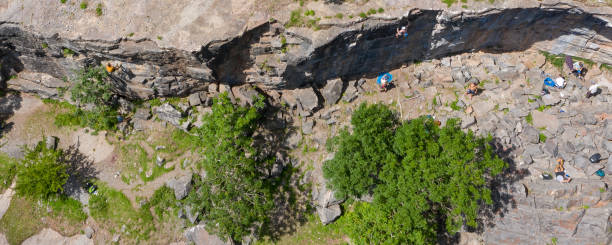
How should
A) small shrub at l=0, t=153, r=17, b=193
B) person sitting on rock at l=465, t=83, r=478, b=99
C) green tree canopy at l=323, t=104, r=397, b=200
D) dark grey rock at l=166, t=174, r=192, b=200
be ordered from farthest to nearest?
1. small shrub at l=0, t=153, r=17, b=193
2. dark grey rock at l=166, t=174, r=192, b=200
3. person sitting on rock at l=465, t=83, r=478, b=99
4. green tree canopy at l=323, t=104, r=397, b=200

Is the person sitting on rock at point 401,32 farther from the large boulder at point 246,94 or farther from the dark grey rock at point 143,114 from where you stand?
the dark grey rock at point 143,114

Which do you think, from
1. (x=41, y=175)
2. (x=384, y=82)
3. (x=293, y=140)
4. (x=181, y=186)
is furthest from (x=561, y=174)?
(x=41, y=175)

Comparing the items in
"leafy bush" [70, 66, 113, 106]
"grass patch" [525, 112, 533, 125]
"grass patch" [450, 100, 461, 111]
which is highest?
"leafy bush" [70, 66, 113, 106]

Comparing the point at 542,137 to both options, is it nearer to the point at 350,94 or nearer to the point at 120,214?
the point at 350,94

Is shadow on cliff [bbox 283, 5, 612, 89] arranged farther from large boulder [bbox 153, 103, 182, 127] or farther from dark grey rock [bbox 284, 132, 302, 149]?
large boulder [bbox 153, 103, 182, 127]

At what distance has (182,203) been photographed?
24.7 m

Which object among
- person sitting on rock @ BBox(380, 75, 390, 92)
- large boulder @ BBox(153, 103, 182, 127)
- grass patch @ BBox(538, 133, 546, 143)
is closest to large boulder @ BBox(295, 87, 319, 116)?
person sitting on rock @ BBox(380, 75, 390, 92)

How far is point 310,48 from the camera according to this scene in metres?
20.8

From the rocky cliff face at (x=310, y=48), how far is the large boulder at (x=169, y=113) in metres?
1.19

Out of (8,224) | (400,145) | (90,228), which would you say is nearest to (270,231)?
(400,145)

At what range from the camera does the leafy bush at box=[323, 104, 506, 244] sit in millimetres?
18594

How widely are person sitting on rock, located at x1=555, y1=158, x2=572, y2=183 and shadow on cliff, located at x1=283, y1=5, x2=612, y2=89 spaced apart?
896 cm

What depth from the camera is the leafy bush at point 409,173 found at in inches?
Answer: 732

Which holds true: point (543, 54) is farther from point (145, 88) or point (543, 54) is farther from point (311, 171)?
point (145, 88)
